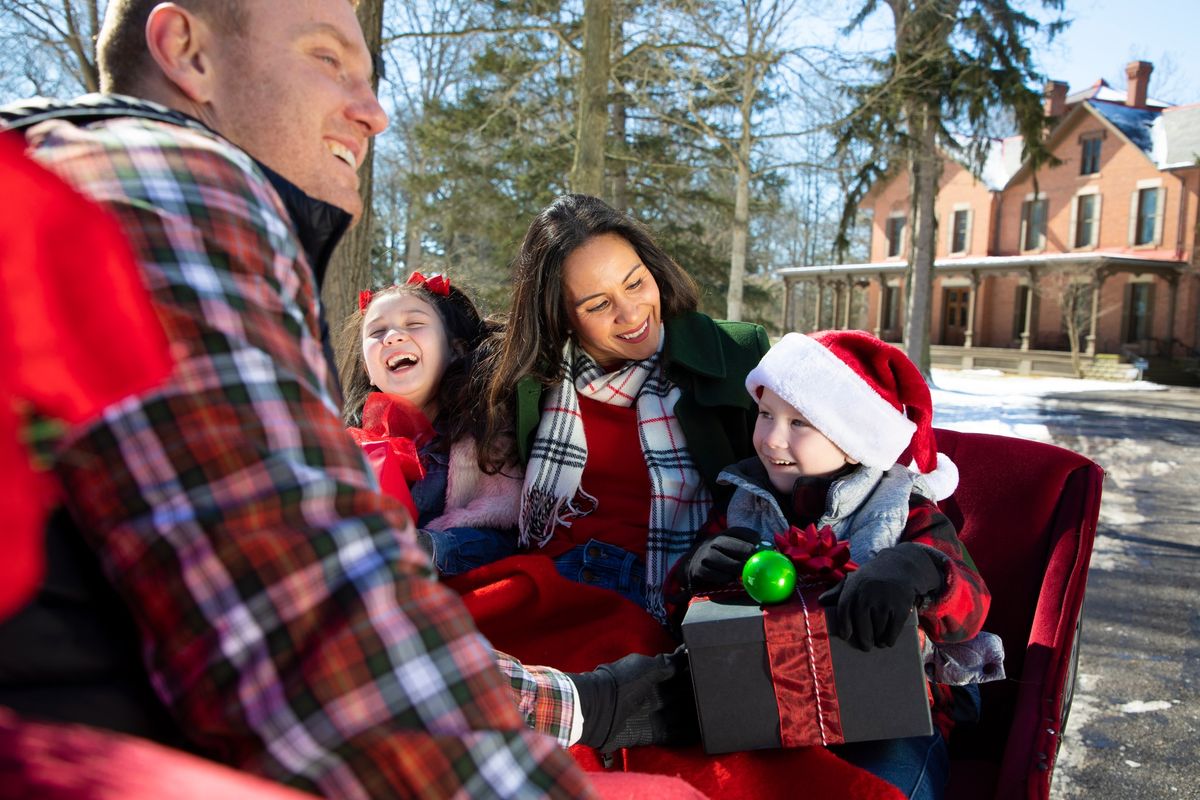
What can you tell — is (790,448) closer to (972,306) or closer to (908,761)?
(908,761)

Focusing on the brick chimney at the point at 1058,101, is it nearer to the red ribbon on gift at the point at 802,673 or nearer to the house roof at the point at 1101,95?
the house roof at the point at 1101,95

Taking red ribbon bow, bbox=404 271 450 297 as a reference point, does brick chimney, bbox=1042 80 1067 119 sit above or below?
above

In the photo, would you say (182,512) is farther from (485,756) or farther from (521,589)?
(521,589)

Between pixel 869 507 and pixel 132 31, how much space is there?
6.20 feet

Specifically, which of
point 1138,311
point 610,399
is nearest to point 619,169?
point 610,399

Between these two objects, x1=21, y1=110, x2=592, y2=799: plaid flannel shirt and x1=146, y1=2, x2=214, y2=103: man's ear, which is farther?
x1=146, y1=2, x2=214, y2=103: man's ear

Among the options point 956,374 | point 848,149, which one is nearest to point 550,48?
point 848,149

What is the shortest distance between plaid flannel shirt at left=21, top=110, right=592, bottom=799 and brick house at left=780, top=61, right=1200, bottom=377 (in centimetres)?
2486

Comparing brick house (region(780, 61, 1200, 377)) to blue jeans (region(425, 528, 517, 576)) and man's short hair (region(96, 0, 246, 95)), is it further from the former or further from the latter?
man's short hair (region(96, 0, 246, 95))

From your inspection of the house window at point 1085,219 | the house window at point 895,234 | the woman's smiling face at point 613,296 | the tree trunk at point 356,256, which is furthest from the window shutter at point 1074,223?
the woman's smiling face at point 613,296

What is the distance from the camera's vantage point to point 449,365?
3076mm

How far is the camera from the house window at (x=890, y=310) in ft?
107

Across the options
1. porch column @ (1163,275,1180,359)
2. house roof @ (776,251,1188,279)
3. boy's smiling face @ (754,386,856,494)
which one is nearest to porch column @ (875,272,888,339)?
house roof @ (776,251,1188,279)

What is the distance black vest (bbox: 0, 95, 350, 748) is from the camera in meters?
0.78
